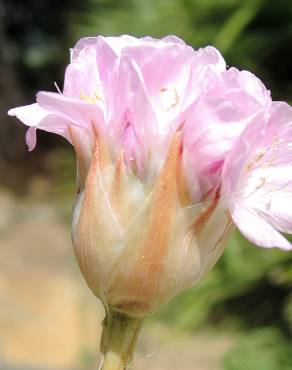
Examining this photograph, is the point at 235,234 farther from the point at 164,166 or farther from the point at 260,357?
the point at 164,166

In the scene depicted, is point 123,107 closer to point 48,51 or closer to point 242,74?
point 242,74

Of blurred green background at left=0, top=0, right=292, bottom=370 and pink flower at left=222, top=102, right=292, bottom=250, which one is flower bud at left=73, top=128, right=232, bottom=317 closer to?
pink flower at left=222, top=102, right=292, bottom=250

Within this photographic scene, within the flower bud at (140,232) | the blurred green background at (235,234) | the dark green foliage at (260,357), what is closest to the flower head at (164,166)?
the flower bud at (140,232)

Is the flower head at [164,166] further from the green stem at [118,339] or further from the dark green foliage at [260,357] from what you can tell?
the dark green foliage at [260,357]

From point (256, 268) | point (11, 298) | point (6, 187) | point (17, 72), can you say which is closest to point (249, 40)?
point (256, 268)

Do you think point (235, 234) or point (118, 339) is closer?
point (118, 339)

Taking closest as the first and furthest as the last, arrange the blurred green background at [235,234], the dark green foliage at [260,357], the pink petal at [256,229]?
the pink petal at [256,229] → the dark green foliage at [260,357] → the blurred green background at [235,234]

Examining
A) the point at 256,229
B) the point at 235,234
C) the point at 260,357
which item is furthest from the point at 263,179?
the point at 235,234

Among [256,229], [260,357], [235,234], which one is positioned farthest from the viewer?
[235,234]

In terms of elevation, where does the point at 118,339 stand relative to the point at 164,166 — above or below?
below

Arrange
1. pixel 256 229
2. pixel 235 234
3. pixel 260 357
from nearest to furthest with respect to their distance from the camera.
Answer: pixel 256 229, pixel 260 357, pixel 235 234
